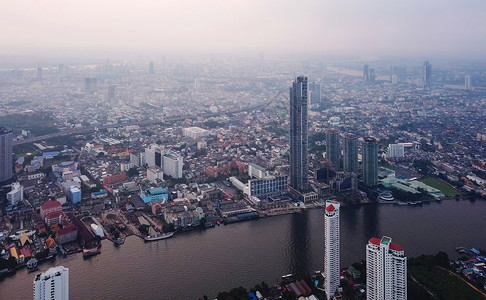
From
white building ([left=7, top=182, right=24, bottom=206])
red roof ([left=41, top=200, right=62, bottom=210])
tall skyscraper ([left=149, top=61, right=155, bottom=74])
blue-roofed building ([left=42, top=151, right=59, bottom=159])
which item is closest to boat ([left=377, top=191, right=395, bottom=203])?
red roof ([left=41, top=200, right=62, bottom=210])

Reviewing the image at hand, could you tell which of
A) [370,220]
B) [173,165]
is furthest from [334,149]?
[173,165]

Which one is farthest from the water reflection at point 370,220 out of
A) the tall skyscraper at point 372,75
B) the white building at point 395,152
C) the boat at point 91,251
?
the tall skyscraper at point 372,75

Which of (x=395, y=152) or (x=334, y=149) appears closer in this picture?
(x=334, y=149)

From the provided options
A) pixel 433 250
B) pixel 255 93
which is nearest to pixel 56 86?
pixel 255 93

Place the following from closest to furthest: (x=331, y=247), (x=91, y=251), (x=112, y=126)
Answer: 1. (x=331, y=247)
2. (x=91, y=251)
3. (x=112, y=126)

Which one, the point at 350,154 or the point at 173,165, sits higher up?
the point at 350,154

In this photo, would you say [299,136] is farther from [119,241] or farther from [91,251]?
[91,251]

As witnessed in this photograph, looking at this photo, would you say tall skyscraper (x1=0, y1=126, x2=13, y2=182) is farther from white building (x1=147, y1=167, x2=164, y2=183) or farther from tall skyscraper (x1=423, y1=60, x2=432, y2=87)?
tall skyscraper (x1=423, y1=60, x2=432, y2=87)
